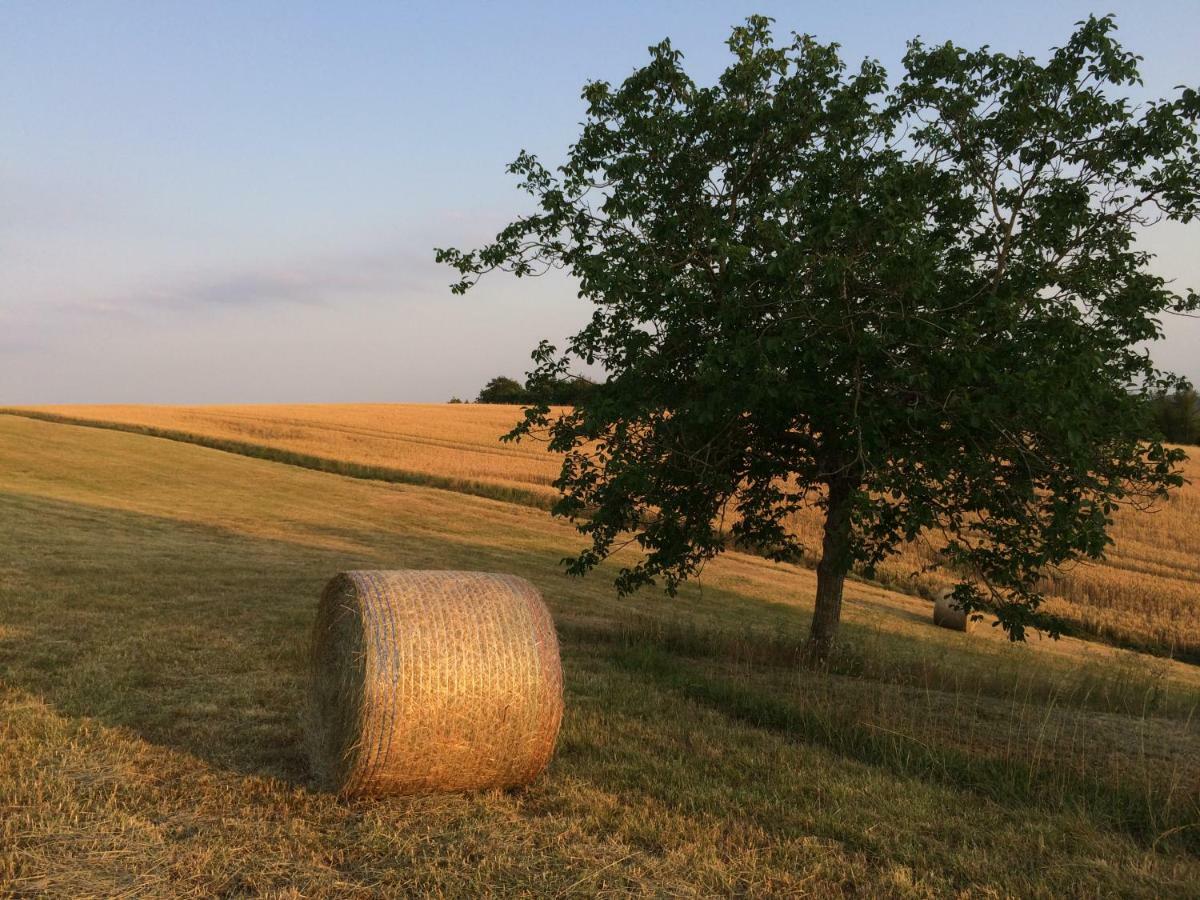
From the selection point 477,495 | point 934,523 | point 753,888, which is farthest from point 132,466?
point 753,888

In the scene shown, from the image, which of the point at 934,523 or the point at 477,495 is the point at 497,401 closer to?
the point at 477,495

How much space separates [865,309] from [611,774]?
18.0 feet

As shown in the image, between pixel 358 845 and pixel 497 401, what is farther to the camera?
pixel 497 401

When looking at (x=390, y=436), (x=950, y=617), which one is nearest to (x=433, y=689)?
(x=950, y=617)

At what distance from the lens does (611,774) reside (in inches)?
283

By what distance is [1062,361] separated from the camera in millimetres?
9555

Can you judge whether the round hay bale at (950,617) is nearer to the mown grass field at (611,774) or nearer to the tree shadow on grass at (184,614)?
the tree shadow on grass at (184,614)

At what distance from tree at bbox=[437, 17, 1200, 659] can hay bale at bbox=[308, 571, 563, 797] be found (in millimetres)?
3686

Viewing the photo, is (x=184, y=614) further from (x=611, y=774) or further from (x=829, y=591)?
(x=829, y=591)

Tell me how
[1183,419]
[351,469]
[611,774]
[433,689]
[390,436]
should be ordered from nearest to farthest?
[433,689] → [611,774] → [351,469] → [390,436] → [1183,419]

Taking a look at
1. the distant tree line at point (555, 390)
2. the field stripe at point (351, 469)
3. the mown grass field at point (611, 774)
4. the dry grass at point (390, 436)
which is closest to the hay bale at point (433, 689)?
the mown grass field at point (611, 774)

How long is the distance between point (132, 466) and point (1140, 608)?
3389 cm

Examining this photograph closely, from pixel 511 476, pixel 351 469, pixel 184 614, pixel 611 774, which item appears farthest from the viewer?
pixel 351 469

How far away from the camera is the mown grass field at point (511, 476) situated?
22.8 metres
